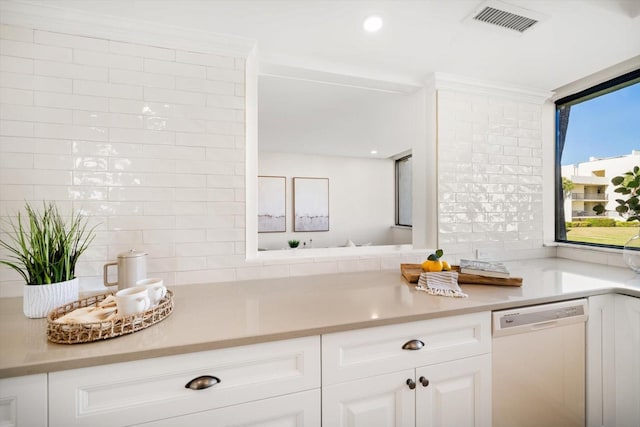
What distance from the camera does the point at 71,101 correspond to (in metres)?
1.35

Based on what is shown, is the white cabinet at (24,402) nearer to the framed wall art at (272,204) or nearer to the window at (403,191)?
the framed wall art at (272,204)

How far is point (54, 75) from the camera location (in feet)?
4.38

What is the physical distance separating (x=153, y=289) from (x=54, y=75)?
1112 millimetres

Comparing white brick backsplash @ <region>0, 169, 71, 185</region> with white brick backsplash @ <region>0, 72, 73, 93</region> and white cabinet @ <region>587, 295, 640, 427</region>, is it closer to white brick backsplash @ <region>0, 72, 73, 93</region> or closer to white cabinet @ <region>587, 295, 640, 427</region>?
white brick backsplash @ <region>0, 72, 73, 93</region>

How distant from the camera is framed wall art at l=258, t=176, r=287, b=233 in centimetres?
545

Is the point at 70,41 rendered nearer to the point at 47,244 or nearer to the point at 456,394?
the point at 47,244

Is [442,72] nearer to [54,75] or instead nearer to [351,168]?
[54,75]

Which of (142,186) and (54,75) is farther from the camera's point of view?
(142,186)

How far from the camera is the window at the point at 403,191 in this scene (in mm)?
5797

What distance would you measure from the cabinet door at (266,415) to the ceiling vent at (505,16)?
5.74 feet

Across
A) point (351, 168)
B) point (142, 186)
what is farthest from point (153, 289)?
point (351, 168)

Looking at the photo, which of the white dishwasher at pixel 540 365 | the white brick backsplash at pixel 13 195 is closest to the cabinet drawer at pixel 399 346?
the white dishwasher at pixel 540 365

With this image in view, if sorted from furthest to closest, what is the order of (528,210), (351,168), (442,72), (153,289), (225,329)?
1. (351,168)
2. (528,210)
3. (442,72)
4. (153,289)
5. (225,329)

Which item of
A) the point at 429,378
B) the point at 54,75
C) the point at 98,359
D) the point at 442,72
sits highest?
the point at 442,72
